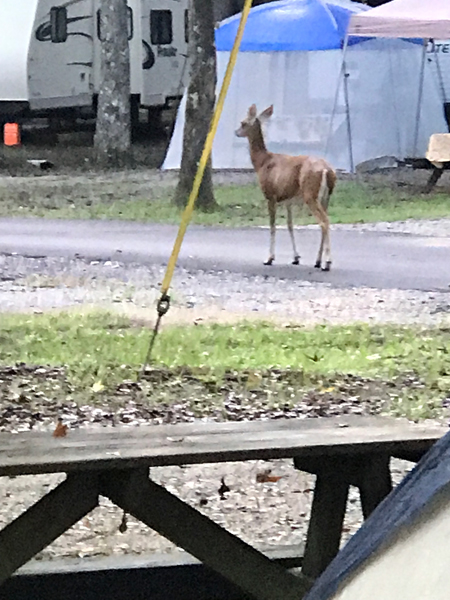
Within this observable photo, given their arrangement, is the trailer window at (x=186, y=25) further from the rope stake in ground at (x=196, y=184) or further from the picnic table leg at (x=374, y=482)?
the picnic table leg at (x=374, y=482)

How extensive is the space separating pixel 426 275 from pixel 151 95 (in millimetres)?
645

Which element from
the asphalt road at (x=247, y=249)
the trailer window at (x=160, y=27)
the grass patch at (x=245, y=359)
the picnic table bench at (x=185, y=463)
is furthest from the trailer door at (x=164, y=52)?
the picnic table bench at (x=185, y=463)

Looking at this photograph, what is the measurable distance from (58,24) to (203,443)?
2.91 feet

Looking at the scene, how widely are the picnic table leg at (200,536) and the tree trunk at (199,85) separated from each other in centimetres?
70

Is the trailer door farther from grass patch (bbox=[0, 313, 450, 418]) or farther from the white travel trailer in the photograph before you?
grass patch (bbox=[0, 313, 450, 418])

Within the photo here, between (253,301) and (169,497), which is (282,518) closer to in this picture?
(253,301)

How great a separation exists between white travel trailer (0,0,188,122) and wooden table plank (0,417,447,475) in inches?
27.5

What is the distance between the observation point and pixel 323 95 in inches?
71.3

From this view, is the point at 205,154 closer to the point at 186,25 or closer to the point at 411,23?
the point at 186,25

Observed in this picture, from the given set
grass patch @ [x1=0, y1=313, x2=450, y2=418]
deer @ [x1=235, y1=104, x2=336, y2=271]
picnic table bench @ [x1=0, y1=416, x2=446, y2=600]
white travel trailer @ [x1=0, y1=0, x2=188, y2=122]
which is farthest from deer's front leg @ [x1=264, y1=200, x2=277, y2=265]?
picnic table bench @ [x1=0, y1=416, x2=446, y2=600]

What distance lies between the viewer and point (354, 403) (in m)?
1.82

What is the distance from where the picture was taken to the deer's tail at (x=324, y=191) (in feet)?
5.99

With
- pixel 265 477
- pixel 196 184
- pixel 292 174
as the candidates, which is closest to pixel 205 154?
pixel 196 184

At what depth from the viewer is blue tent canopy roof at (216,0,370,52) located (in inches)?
68.4
